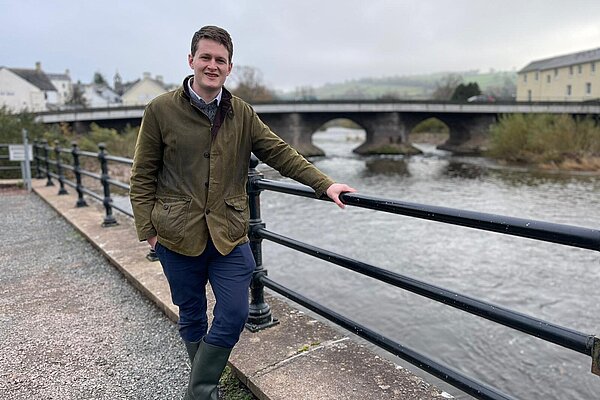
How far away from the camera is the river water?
6.04m

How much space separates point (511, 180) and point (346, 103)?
23689 millimetres

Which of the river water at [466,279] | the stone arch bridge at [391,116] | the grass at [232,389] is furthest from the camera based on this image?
the stone arch bridge at [391,116]

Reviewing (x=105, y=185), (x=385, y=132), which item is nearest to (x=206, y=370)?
(x=105, y=185)

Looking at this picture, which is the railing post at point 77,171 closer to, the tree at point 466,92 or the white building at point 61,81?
the tree at point 466,92

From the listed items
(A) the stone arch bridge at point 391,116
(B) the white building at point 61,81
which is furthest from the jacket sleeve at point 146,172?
(B) the white building at point 61,81

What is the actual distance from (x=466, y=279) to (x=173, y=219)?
8177 mm

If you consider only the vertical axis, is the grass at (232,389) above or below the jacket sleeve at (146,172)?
below

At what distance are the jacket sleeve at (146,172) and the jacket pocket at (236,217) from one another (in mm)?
349

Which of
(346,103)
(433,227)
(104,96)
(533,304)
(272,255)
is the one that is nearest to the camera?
(533,304)

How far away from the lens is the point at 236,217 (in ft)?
7.07

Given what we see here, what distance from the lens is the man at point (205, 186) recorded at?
204 cm

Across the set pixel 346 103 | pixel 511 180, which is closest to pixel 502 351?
Result: pixel 511 180

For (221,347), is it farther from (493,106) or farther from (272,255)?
(493,106)

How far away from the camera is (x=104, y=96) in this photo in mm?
87688
